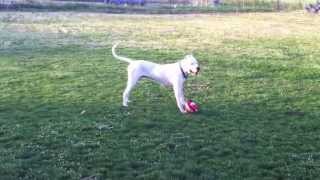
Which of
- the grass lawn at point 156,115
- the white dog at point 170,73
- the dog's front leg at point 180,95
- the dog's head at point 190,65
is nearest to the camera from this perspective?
the grass lawn at point 156,115

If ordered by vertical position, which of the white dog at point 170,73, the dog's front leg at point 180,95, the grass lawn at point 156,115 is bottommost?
the grass lawn at point 156,115

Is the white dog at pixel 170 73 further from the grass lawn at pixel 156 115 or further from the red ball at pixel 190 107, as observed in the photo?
the grass lawn at pixel 156 115

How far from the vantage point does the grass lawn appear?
8156 millimetres

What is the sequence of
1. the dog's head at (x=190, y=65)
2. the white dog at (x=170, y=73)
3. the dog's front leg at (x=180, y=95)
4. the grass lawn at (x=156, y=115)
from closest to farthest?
1. the grass lawn at (x=156, y=115)
2. the dog's head at (x=190, y=65)
3. the white dog at (x=170, y=73)
4. the dog's front leg at (x=180, y=95)

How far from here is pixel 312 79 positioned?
15.8 m

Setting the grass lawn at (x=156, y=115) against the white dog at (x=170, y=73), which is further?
the white dog at (x=170, y=73)

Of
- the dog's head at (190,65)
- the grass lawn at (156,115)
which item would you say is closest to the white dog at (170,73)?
the dog's head at (190,65)

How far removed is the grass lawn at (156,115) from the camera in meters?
8.16

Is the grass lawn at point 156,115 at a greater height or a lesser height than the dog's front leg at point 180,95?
lesser

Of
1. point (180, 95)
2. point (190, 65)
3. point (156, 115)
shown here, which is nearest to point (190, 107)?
point (180, 95)

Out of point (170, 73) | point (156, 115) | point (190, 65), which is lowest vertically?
point (156, 115)

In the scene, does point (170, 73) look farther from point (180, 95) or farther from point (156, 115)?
point (156, 115)

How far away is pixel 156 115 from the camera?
11273mm

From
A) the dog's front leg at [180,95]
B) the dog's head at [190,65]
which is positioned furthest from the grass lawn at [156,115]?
the dog's head at [190,65]
